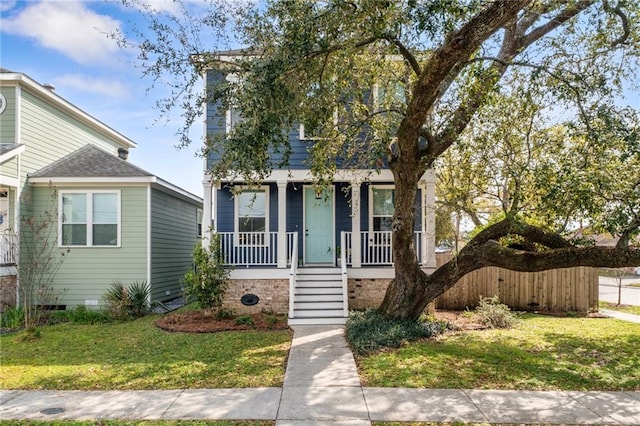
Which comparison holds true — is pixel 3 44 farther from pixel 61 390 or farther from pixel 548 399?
pixel 548 399

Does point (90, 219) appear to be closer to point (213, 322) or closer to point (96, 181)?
Answer: point (96, 181)

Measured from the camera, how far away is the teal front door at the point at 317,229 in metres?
12.6

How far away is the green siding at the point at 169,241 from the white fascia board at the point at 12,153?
11.8 feet

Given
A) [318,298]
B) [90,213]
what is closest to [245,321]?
[318,298]

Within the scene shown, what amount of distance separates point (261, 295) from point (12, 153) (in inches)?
304

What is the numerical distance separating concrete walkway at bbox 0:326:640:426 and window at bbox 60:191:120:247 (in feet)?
23.0

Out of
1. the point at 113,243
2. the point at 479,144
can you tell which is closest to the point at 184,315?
the point at 113,243

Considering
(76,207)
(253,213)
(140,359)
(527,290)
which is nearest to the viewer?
(140,359)

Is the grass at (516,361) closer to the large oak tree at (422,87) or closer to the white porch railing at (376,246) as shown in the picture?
the large oak tree at (422,87)

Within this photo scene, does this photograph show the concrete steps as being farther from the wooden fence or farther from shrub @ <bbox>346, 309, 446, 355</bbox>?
the wooden fence

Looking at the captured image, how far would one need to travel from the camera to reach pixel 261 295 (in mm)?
11109

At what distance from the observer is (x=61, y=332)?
369 inches

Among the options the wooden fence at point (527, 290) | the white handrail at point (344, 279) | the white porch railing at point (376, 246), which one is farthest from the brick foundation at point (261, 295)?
the wooden fence at point (527, 290)

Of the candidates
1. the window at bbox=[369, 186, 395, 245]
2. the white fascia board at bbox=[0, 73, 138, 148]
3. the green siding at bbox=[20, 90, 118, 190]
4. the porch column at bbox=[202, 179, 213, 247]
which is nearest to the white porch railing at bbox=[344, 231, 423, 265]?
the window at bbox=[369, 186, 395, 245]
